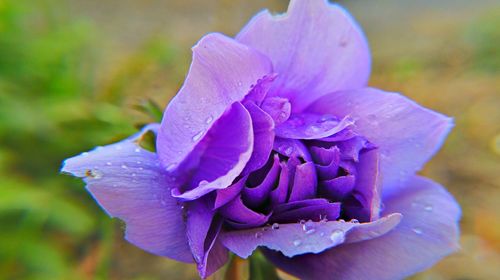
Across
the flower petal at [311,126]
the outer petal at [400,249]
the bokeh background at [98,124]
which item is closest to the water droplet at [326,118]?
the flower petal at [311,126]

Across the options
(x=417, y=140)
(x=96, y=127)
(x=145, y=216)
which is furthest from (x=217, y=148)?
(x=96, y=127)

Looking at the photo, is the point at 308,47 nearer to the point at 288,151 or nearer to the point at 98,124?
the point at 288,151

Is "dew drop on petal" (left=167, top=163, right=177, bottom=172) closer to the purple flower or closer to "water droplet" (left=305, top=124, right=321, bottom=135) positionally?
the purple flower

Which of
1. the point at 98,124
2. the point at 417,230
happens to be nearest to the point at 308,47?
the point at 417,230

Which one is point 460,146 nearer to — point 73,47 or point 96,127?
point 96,127

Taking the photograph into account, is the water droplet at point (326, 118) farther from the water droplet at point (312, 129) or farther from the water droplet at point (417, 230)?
the water droplet at point (417, 230)

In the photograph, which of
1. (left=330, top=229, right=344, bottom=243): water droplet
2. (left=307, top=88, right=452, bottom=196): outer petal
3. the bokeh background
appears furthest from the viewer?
the bokeh background

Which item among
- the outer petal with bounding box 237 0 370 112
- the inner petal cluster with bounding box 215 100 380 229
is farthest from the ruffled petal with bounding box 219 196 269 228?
the outer petal with bounding box 237 0 370 112
